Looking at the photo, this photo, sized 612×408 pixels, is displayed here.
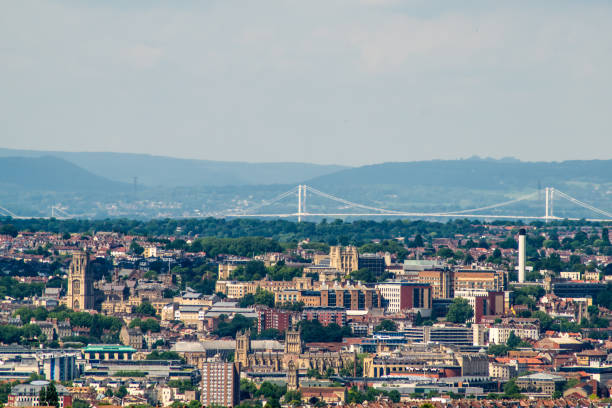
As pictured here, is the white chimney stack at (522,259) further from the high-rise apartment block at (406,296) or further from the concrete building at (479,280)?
the high-rise apartment block at (406,296)

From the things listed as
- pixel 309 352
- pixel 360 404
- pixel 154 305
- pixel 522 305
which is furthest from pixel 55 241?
pixel 360 404

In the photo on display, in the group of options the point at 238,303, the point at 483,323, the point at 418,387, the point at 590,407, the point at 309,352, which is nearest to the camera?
the point at 590,407

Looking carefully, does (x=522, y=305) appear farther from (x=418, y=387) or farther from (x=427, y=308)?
(x=418, y=387)

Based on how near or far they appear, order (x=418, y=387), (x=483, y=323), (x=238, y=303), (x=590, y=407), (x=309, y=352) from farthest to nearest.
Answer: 1. (x=238, y=303)
2. (x=483, y=323)
3. (x=309, y=352)
4. (x=418, y=387)
5. (x=590, y=407)

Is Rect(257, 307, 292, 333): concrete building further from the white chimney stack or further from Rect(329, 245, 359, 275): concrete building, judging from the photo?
the white chimney stack

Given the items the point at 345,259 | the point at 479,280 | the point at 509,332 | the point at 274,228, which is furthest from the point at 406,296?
the point at 274,228

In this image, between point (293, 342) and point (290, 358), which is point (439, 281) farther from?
point (290, 358)

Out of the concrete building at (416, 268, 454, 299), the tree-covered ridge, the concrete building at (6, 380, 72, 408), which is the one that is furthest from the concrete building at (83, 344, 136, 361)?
the tree-covered ridge

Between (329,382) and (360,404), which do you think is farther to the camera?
(329,382)
